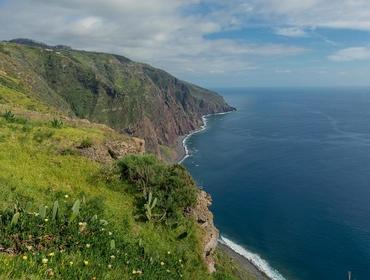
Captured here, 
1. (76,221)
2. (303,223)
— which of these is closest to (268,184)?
(303,223)

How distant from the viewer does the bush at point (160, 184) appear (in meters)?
22.5

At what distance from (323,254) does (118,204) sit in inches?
3089

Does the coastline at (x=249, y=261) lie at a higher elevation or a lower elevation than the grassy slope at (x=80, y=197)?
lower

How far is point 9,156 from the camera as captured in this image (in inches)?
929

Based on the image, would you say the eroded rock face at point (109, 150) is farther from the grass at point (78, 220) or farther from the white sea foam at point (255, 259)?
the white sea foam at point (255, 259)

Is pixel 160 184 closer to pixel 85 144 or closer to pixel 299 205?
pixel 85 144

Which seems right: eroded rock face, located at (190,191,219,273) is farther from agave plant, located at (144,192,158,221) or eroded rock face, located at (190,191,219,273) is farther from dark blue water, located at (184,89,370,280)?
dark blue water, located at (184,89,370,280)

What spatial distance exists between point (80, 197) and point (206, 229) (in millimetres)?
7612

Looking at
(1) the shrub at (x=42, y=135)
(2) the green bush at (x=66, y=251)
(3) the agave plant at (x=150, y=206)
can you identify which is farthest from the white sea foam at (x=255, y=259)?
(2) the green bush at (x=66, y=251)

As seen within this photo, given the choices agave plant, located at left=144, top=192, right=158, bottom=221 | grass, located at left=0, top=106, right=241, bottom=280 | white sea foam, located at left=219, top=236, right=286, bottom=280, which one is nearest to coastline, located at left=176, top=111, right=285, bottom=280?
white sea foam, located at left=219, top=236, right=286, bottom=280

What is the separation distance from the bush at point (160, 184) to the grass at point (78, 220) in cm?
7

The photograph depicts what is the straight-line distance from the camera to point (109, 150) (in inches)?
1133

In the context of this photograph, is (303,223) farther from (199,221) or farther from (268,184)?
(199,221)

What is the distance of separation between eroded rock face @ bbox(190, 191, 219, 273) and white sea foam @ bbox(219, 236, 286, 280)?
6472cm
